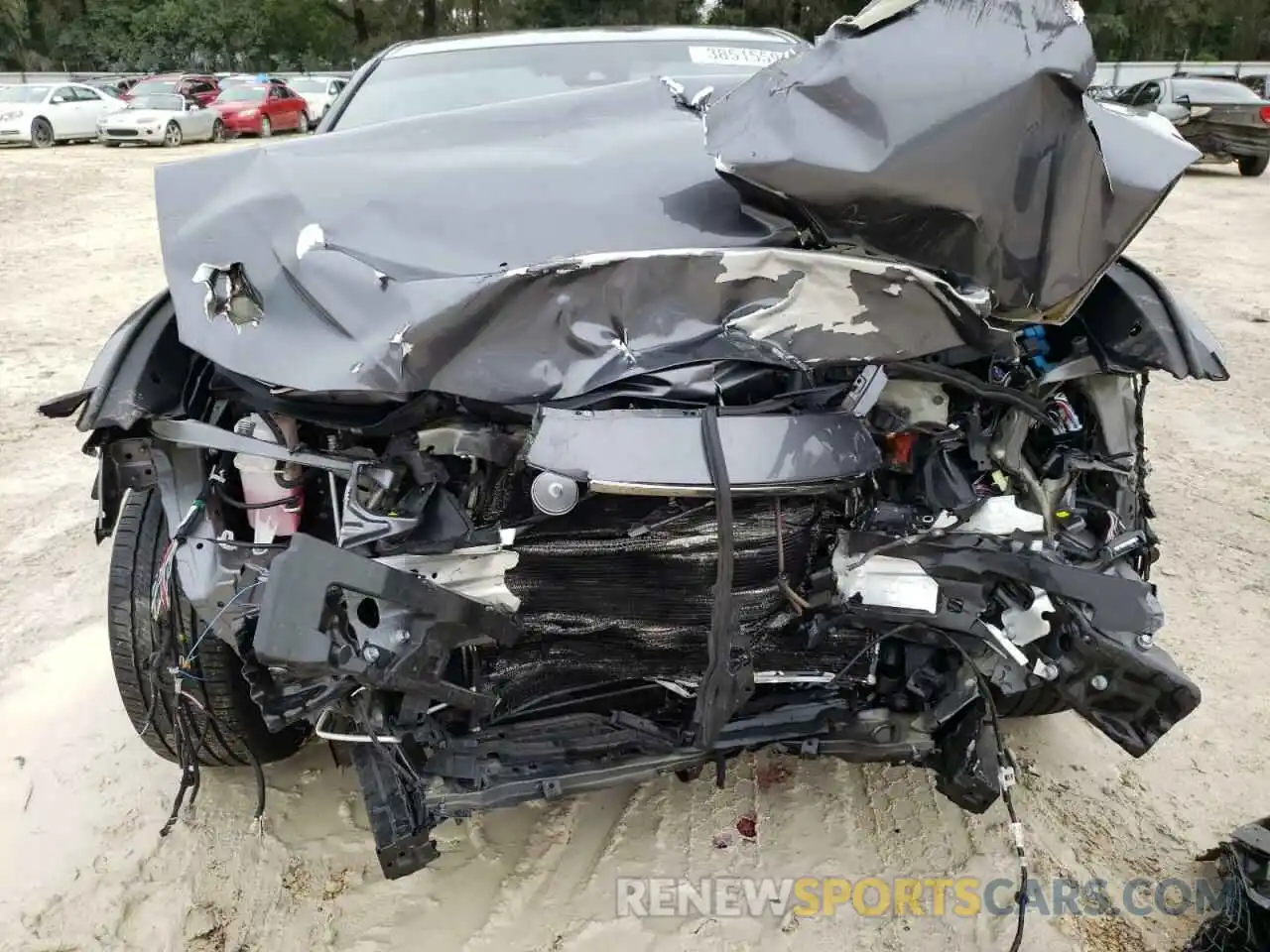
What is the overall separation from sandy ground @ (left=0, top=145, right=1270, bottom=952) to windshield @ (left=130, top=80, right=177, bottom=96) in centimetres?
1892

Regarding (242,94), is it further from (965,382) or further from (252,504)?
(965,382)

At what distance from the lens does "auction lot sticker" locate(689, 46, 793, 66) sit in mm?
3578

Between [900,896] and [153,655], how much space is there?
180cm

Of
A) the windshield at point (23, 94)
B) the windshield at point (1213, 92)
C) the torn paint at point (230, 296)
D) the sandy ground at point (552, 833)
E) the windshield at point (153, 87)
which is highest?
the torn paint at point (230, 296)

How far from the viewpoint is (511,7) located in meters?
33.4

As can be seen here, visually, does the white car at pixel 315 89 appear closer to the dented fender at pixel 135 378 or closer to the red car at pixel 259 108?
the red car at pixel 259 108

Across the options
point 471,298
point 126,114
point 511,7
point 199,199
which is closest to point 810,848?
point 471,298

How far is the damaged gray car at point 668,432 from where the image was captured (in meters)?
1.72

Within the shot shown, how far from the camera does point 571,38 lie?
369 centimetres

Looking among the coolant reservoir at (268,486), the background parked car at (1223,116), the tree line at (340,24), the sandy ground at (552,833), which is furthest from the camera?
the tree line at (340,24)

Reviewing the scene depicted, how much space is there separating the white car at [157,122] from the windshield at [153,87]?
79 centimetres

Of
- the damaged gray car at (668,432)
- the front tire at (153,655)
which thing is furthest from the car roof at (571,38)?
the front tire at (153,655)

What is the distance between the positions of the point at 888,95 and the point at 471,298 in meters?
0.83

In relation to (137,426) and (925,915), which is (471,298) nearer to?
(137,426)
